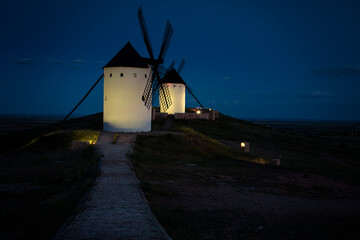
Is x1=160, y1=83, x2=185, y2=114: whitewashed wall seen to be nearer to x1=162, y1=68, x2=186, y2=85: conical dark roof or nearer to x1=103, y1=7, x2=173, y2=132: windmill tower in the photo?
x1=162, y1=68, x2=186, y2=85: conical dark roof

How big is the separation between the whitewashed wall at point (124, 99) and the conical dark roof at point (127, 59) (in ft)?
1.03

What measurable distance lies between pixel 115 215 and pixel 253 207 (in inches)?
173

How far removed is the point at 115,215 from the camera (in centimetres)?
789

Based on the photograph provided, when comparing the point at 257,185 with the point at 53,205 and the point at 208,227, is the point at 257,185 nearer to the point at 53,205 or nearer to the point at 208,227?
the point at 208,227

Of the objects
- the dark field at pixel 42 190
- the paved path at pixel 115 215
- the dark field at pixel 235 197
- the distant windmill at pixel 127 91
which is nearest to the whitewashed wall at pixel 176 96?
the distant windmill at pixel 127 91

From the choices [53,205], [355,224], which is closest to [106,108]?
[53,205]

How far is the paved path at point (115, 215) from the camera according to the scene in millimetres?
6617

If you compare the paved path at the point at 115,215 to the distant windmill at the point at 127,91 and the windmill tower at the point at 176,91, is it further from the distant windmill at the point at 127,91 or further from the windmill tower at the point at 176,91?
the windmill tower at the point at 176,91

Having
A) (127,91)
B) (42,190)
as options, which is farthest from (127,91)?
(42,190)

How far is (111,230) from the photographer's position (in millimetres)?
6879

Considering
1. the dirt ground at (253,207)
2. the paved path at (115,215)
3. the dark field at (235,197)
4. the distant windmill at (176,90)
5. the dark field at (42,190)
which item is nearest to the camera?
the paved path at (115,215)

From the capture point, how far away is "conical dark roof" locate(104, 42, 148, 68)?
27.4 metres

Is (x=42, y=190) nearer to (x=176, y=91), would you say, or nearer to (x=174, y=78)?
(x=176, y=91)

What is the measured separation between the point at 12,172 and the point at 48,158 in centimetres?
366
